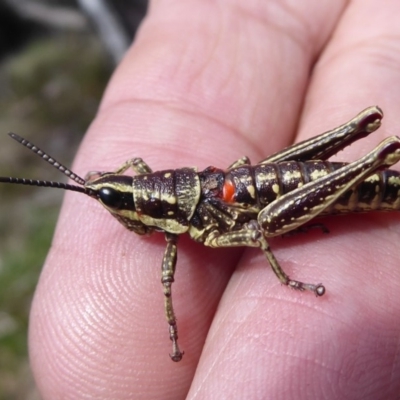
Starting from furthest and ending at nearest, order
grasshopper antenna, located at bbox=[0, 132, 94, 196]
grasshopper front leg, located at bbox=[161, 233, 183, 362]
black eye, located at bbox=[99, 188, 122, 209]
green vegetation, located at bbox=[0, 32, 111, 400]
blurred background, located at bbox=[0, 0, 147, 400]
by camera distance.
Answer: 1. blurred background, located at bbox=[0, 0, 147, 400]
2. green vegetation, located at bbox=[0, 32, 111, 400]
3. black eye, located at bbox=[99, 188, 122, 209]
4. grasshopper front leg, located at bbox=[161, 233, 183, 362]
5. grasshopper antenna, located at bbox=[0, 132, 94, 196]

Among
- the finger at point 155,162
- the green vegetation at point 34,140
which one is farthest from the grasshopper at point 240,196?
the green vegetation at point 34,140

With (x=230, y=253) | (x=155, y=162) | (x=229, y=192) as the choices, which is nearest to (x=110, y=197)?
(x=155, y=162)

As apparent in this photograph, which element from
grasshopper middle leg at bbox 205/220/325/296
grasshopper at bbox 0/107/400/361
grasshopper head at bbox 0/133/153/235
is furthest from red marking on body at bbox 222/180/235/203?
grasshopper head at bbox 0/133/153/235

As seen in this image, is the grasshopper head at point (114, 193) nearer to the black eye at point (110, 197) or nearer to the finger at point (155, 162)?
the black eye at point (110, 197)

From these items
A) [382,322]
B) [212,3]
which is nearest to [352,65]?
[212,3]

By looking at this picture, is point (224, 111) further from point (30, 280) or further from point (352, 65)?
point (30, 280)

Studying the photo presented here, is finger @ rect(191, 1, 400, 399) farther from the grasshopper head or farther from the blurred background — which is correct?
the blurred background

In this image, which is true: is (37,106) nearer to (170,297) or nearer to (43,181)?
(43,181)

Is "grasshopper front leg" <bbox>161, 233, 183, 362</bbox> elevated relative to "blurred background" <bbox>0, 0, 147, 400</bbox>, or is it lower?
elevated
